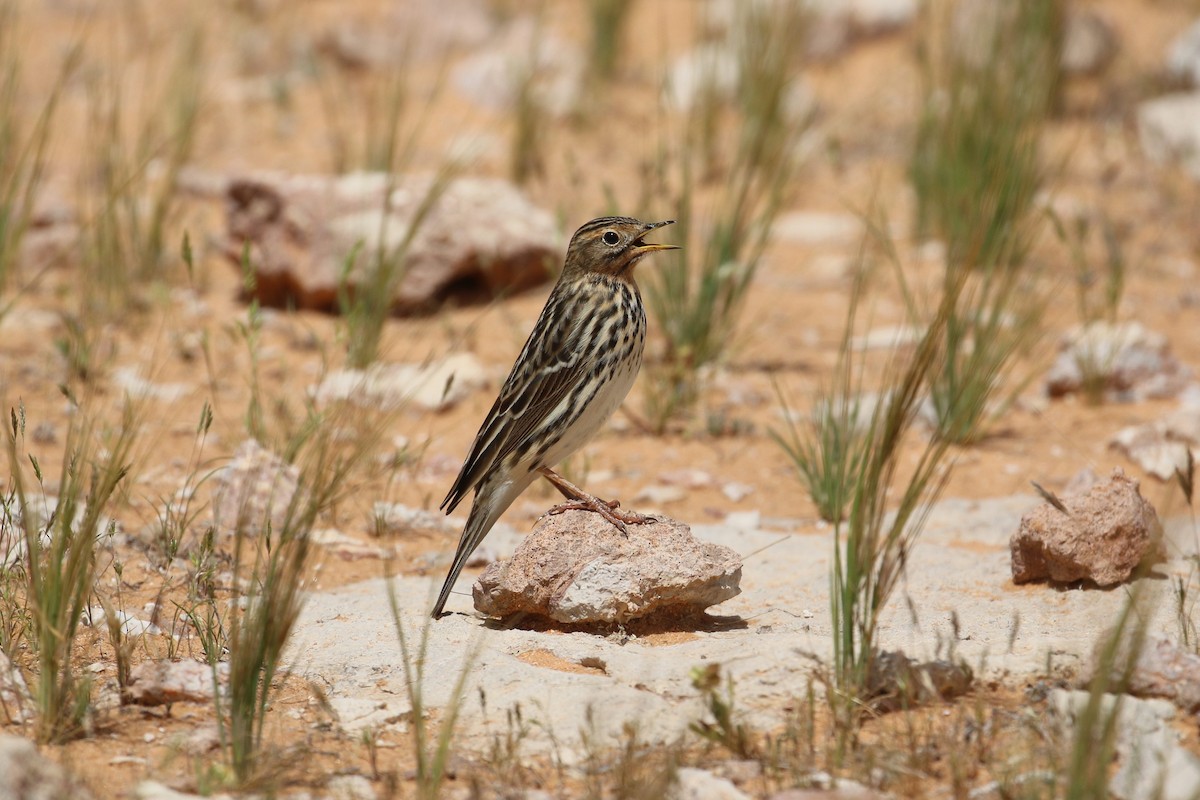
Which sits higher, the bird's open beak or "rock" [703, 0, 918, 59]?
"rock" [703, 0, 918, 59]

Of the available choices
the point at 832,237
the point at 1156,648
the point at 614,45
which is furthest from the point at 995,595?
the point at 614,45

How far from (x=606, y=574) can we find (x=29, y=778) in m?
1.80

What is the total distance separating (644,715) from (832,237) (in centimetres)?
640

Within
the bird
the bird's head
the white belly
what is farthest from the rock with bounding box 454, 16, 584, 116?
the white belly

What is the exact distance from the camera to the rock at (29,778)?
3197 mm

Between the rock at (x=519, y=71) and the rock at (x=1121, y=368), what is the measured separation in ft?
15.1

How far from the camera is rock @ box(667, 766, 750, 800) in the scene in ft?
11.2

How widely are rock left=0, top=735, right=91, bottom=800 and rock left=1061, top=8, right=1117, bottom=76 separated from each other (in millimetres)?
10024

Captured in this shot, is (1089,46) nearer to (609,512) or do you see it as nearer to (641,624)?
(609,512)

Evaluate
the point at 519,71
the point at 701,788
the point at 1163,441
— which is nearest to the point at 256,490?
the point at 701,788

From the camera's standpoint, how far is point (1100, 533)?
4.69 meters

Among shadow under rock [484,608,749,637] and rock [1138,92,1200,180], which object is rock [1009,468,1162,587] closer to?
shadow under rock [484,608,749,637]

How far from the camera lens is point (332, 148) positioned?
1085 centimetres

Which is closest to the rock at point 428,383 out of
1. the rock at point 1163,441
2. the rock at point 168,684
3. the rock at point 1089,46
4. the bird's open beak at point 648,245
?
the bird's open beak at point 648,245
